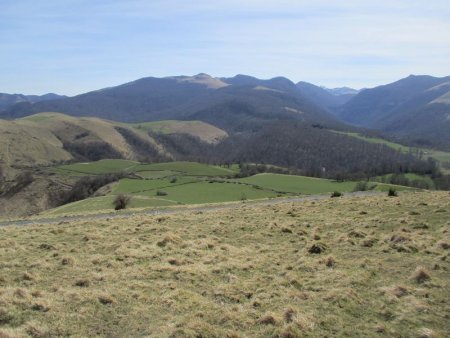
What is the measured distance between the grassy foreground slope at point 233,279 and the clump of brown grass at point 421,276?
3 cm

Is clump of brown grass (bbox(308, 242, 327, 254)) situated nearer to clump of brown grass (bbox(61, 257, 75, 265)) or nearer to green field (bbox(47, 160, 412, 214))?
clump of brown grass (bbox(61, 257, 75, 265))

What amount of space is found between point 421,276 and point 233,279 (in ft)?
20.8

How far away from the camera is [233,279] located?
51.5 feet

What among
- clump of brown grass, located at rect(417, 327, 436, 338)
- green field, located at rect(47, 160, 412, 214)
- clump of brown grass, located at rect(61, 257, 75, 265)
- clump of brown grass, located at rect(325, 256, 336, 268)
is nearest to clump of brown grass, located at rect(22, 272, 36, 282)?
clump of brown grass, located at rect(61, 257, 75, 265)

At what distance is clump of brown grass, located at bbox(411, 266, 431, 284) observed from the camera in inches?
575

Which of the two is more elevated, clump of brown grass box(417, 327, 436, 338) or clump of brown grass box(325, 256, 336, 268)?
clump of brown grass box(417, 327, 436, 338)

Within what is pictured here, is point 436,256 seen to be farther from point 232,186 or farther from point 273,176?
point 273,176

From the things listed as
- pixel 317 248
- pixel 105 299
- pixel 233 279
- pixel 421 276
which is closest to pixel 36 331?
pixel 105 299

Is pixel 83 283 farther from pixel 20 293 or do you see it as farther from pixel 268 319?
pixel 268 319

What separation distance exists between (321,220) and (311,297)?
1464 centimetres

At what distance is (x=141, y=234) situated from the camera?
24.7m

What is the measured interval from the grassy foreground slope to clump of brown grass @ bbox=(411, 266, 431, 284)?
3 cm

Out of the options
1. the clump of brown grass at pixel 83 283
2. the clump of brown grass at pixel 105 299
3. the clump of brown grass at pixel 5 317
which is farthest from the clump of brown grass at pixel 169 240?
the clump of brown grass at pixel 5 317

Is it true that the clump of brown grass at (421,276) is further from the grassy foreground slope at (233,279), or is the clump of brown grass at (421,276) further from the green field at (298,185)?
the green field at (298,185)
